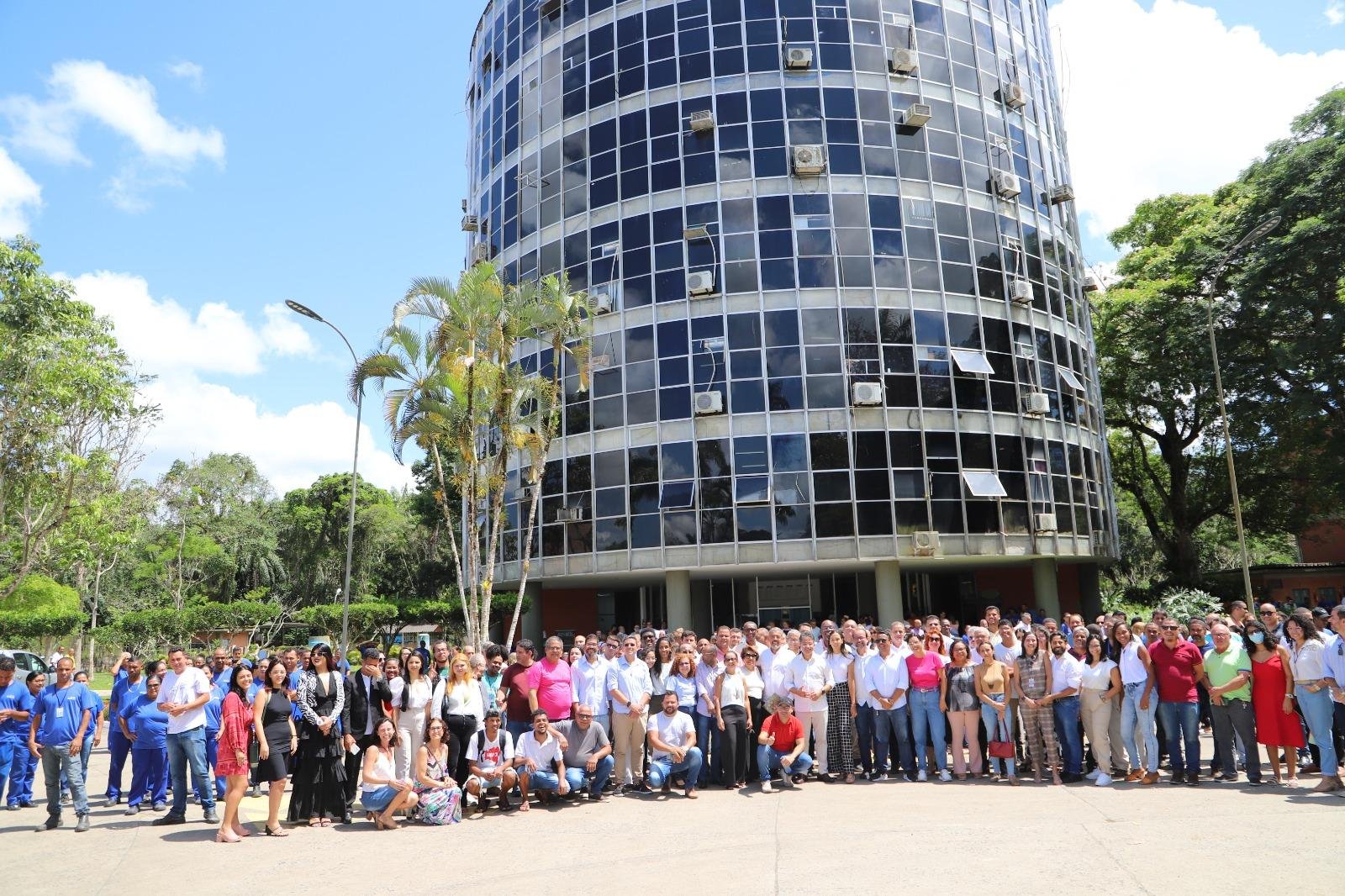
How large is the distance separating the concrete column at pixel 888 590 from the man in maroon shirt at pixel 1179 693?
43.4 feet

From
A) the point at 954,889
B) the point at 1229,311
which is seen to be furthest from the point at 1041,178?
the point at 954,889

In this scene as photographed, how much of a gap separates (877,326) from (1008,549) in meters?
6.96

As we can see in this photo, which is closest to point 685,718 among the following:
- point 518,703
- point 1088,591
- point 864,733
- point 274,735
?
point 518,703

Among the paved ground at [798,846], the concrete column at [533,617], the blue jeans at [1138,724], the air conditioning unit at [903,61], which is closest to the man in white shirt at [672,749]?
the paved ground at [798,846]

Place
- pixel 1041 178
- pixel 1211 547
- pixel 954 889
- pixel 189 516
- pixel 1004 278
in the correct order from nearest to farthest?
pixel 954 889
pixel 1004 278
pixel 1041 178
pixel 1211 547
pixel 189 516

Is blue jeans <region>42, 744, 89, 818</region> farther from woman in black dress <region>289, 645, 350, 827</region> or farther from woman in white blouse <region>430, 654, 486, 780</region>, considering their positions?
woman in white blouse <region>430, 654, 486, 780</region>

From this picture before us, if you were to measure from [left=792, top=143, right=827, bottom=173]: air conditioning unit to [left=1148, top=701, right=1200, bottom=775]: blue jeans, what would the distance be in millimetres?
17712

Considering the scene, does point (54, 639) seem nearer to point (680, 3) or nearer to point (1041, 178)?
point (680, 3)

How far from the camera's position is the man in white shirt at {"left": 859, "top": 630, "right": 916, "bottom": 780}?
11.0 meters

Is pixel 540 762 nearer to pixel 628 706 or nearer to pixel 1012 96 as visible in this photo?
pixel 628 706

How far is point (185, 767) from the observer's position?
10.0 meters

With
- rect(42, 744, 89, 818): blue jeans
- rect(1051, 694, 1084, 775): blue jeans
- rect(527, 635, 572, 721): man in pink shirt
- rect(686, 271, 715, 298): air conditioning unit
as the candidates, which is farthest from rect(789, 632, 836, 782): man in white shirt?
rect(686, 271, 715, 298): air conditioning unit

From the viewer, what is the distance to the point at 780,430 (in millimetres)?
23547

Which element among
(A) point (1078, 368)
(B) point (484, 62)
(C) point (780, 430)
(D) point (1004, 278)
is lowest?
(C) point (780, 430)
